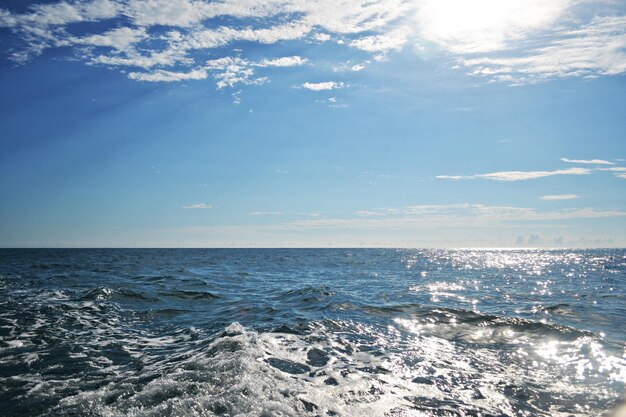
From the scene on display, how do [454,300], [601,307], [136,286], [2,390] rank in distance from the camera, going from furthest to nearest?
[136,286], [454,300], [601,307], [2,390]

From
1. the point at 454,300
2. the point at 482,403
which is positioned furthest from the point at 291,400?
the point at 454,300

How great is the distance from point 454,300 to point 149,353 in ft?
52.7

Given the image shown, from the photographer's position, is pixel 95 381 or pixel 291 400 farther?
pixel 95 381

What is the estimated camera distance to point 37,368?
8.59 metres

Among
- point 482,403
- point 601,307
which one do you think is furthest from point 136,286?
point 601,307

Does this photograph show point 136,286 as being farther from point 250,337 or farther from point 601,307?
point 601,307

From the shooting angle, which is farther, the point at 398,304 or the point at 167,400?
the point at 398,304

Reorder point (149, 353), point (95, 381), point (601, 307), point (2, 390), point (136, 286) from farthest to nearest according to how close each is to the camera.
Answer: point (136, 286) < point (601, 307) < point (149, 353) < point (95, 381) < point (2, 390)

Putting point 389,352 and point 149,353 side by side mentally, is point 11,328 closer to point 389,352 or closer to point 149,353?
point 149,353

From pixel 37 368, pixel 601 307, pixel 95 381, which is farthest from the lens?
pixel 601 307

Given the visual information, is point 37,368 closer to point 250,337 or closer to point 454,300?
point 250,337

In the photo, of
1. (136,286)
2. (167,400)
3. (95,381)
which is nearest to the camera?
(167,400)

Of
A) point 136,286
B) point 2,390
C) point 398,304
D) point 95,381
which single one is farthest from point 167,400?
point 136,286

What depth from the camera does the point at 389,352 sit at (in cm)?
1077
